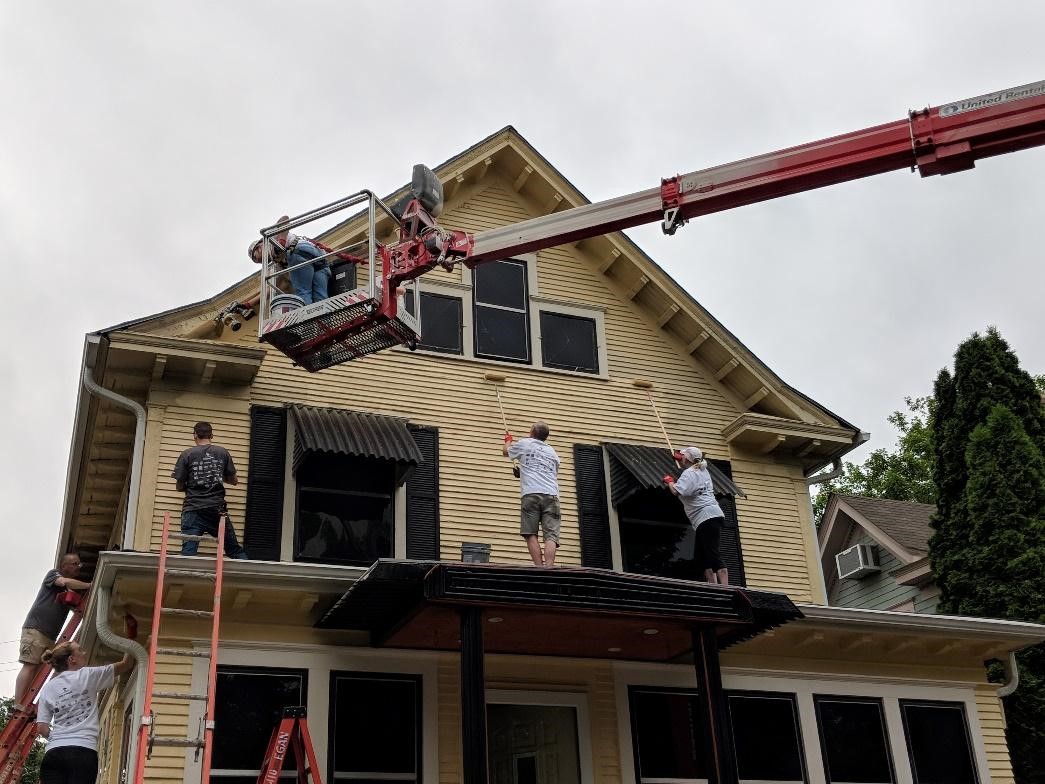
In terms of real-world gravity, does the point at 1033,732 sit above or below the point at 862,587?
below

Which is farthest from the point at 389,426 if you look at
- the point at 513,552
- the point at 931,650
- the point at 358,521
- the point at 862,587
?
the point at 862,587

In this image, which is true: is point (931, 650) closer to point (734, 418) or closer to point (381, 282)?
point (734, 418)

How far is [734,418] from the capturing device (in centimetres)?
1469

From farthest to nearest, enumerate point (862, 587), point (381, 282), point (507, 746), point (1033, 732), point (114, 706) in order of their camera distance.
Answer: point (862, 587) < point (1033, 732) < point (507, 746) < point (114, 706) < point (381, 282)

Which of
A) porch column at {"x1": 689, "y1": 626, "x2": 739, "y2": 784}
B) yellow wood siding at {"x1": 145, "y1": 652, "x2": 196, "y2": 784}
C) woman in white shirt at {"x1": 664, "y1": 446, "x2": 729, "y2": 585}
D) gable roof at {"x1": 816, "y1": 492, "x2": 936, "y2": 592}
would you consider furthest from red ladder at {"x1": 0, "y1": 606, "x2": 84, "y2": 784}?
gable roof at {"x1": 816, "y1": 492, "x2": 936, "y2": 592}

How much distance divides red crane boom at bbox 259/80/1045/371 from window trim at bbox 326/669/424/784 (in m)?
3.04

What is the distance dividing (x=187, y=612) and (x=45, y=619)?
3.10 metres

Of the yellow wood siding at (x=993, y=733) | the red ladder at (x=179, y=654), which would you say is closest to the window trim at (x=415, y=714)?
the red ladder at (x=179, y=654)

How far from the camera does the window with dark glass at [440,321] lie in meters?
13.6

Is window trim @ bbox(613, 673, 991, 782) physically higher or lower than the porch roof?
lower

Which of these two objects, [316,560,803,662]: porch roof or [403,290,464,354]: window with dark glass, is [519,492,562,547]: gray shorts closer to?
[316,560,803,662]: porch roof

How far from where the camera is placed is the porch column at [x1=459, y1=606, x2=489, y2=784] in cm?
884

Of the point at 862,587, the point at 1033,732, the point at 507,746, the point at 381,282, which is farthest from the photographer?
the point at 862,587

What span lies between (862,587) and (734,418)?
12.5 metres
